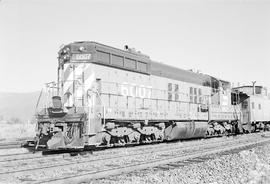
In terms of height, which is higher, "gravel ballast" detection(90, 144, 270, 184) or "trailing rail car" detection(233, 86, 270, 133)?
"trailing rail car" detection(233, 86, 270, 133)

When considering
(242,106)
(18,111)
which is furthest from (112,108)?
(18,111)

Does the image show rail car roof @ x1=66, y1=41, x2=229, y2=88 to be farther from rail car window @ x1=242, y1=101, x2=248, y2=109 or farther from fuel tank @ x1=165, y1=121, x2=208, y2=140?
rail car window @ x1=242, y1=101, x2=248, y2=109

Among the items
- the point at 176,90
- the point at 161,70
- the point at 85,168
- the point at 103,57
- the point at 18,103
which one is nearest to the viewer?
the point at 85,168

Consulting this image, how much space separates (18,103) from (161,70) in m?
114

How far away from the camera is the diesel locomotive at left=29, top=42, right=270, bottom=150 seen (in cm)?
970

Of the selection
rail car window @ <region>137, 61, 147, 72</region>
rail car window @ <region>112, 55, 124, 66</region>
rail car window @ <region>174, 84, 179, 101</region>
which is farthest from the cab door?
rail car window @ <region>112, 55, 124, 66</region>

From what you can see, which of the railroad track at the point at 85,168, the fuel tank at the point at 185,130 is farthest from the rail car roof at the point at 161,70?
the railroad track at the point at 85,168

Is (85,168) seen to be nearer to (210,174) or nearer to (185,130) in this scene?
(210,174)

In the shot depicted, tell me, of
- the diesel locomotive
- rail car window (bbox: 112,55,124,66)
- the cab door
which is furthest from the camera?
the cab door

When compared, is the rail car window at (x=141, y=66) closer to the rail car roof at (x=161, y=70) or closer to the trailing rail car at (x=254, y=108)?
the rail car roof at (x=161, y=70)

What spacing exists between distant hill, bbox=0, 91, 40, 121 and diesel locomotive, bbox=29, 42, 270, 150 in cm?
8494

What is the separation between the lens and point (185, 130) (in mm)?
14352

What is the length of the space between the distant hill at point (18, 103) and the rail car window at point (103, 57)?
8713 centimetres

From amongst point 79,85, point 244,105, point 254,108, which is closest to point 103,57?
point 79,85
